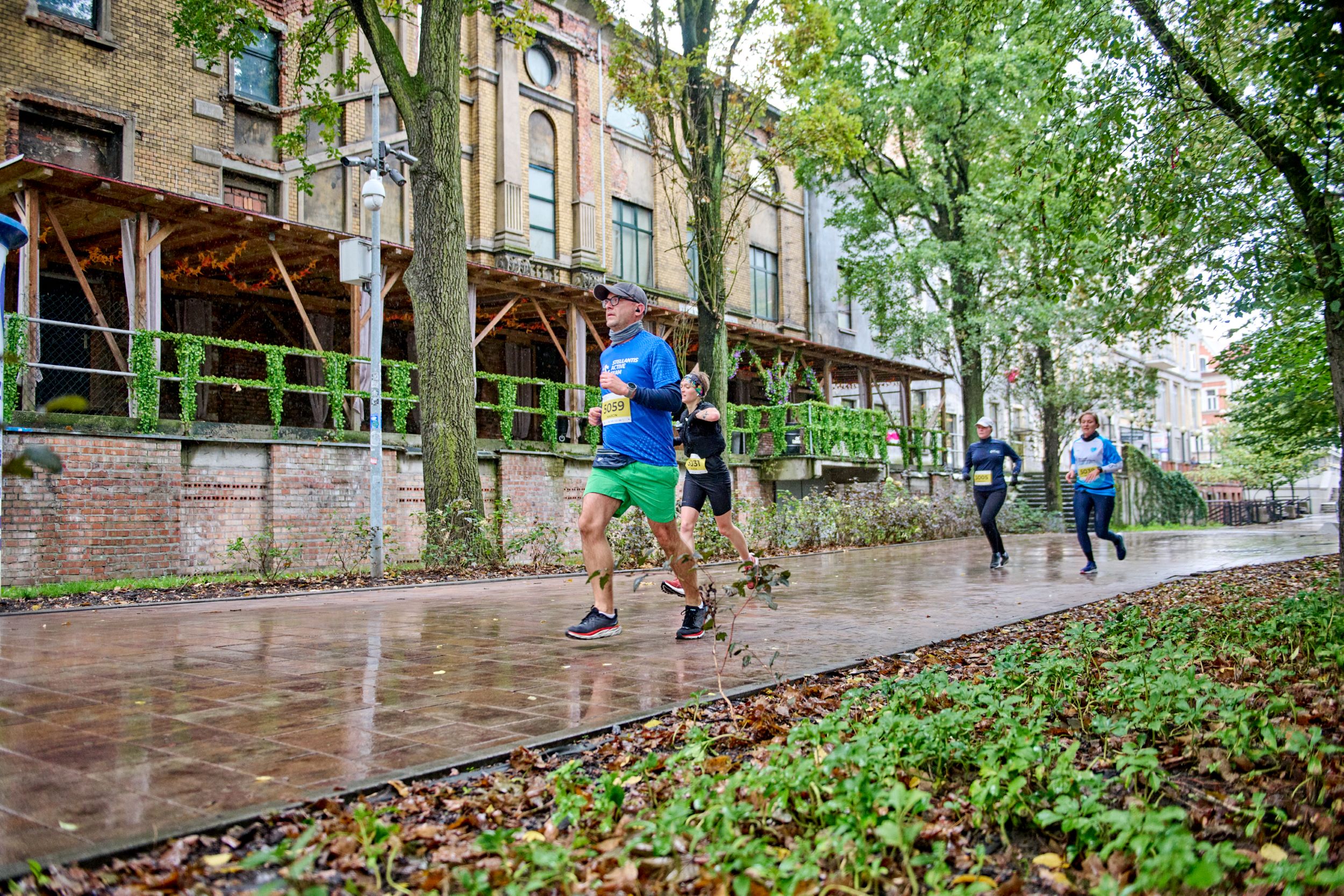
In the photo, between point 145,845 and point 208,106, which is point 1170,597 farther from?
point 208,106

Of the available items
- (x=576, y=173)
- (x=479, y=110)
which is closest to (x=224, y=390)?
(x=479, y=110)

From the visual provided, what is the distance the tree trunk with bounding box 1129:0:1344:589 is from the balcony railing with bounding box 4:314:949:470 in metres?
7.33

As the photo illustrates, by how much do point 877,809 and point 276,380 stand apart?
44.2ft

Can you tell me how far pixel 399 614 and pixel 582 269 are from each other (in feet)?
55.1

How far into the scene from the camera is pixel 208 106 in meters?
18.5

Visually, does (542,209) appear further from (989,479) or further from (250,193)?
(989,479)

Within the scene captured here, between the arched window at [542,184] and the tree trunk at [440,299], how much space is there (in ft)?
34.2

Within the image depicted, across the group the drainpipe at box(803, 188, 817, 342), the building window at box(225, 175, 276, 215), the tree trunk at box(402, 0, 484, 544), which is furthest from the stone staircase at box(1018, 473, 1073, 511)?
the tree trunk at box(402, 0, 484, 544)

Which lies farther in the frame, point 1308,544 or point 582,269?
point 582,269

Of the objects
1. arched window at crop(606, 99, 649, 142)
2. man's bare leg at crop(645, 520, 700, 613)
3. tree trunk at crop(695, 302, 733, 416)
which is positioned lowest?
man's bare leg at crop(645, 520, 700, 613)

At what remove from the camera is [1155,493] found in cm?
3538

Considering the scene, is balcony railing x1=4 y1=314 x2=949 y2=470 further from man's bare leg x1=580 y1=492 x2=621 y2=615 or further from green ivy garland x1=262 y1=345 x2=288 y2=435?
man's bare leg x1=580 y1=492 x2=621 y2=615

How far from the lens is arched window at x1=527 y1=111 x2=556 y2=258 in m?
23.2

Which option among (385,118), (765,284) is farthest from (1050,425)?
(385,118)
